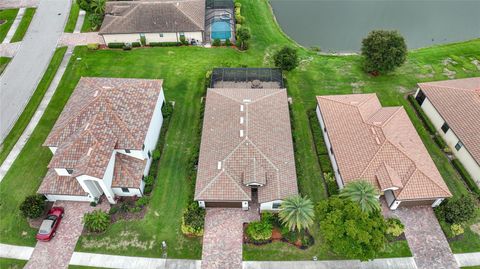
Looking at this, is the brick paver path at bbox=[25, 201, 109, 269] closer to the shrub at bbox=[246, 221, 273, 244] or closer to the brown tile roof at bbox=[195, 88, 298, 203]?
the brown tile roof at bbox=[195, 88, 298, 203]

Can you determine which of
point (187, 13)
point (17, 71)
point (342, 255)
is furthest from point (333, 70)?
point (17, 71)

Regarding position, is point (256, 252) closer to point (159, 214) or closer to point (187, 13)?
point (159, 214)

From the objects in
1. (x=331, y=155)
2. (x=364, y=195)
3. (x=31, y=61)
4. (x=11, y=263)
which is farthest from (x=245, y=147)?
(x=31, y=61)

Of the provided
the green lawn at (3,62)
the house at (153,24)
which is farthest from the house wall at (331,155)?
the green lawn at (3,62)

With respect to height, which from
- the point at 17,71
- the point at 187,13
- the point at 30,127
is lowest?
the point at 30,127

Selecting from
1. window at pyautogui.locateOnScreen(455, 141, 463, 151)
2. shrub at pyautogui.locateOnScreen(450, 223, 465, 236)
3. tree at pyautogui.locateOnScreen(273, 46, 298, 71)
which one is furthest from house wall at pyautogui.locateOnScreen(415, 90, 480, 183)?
tree at pyautogui.locateOnScreen(273, 46, 298, 71)

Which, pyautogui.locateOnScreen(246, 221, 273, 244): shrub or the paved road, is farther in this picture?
the paved road
